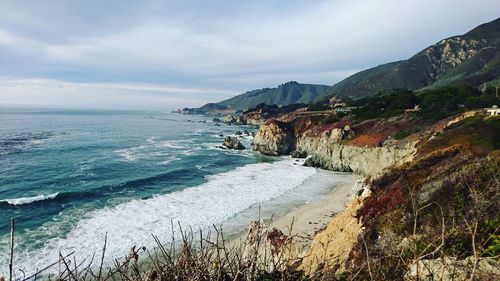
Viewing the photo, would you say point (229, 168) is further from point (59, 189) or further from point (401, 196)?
point (401, 196)

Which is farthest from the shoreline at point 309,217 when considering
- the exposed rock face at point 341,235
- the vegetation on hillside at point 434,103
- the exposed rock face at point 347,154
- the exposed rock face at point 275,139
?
the exposed rock face at point 275,139

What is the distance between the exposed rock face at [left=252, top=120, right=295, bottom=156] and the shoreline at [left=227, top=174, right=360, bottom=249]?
1178 inches

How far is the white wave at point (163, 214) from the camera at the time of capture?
22.0m

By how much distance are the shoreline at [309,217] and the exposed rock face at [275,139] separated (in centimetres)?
2992

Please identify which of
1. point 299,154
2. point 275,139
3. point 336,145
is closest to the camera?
point 336,145

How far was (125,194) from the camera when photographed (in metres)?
34.8

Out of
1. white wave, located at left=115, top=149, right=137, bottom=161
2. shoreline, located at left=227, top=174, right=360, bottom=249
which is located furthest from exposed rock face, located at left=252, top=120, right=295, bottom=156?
shoreline, located at left=227, top=174, right=360, bottom=249

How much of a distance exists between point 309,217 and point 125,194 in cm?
1937

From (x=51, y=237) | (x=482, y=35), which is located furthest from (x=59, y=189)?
(x=482, y=35)

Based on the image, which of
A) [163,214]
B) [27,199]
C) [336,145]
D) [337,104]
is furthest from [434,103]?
[337,104]

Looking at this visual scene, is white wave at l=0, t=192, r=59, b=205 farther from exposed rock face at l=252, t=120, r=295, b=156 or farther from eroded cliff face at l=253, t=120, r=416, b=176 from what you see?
exposed rock face at l=252, t=120, r=295, b=156

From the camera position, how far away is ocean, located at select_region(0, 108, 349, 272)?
23.5 metres

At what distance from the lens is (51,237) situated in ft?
77.0

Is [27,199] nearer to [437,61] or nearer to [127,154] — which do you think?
[127,154]
